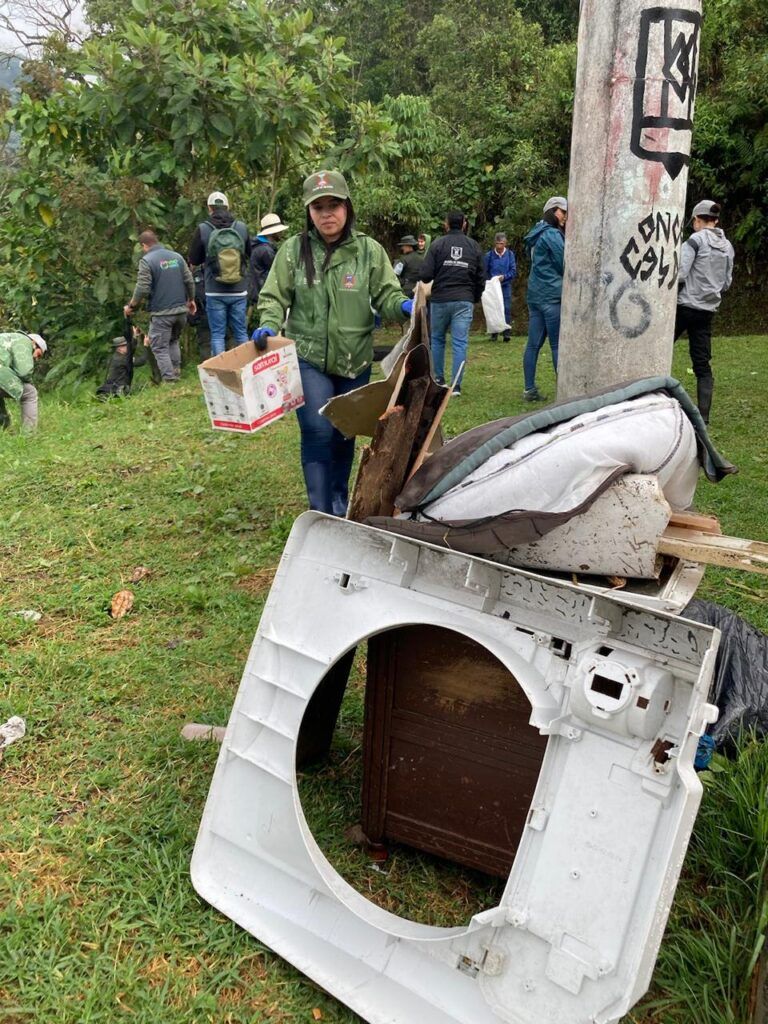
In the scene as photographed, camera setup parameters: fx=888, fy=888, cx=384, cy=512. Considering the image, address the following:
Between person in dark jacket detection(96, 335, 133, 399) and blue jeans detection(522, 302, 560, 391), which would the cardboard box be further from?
person in dark jacket detection(96, 335, 133, 399)

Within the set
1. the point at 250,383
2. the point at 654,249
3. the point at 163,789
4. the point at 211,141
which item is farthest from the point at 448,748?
the point at 211,141

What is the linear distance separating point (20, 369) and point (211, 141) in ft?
14.2

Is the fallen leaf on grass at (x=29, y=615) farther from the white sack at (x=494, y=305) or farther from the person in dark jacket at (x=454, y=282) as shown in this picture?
the white sack at (x=494, y=305)

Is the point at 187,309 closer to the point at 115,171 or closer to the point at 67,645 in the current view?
the point at 115,171

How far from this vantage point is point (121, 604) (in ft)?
14.3

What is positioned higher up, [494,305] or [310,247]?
[310,247]

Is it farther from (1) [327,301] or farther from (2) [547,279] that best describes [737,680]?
(2) [547,279]

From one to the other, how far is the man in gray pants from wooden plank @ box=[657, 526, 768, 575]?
28.7ft

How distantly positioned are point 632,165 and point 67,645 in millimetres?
3034

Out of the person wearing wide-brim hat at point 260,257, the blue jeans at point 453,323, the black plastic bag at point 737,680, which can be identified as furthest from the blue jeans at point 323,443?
the person wearing wide-brim hat at point 260,257

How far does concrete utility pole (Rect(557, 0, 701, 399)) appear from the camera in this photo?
301cm

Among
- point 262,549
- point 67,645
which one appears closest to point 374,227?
point 262,549

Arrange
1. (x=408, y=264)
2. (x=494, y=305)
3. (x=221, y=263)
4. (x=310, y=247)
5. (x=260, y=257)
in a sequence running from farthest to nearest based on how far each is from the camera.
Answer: (x=494, y=305) → (x=408, y=264) → (x=260, y=257) → (x=221, y=263) → (x=310, y=247)

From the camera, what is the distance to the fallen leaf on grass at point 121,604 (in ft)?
14.1
